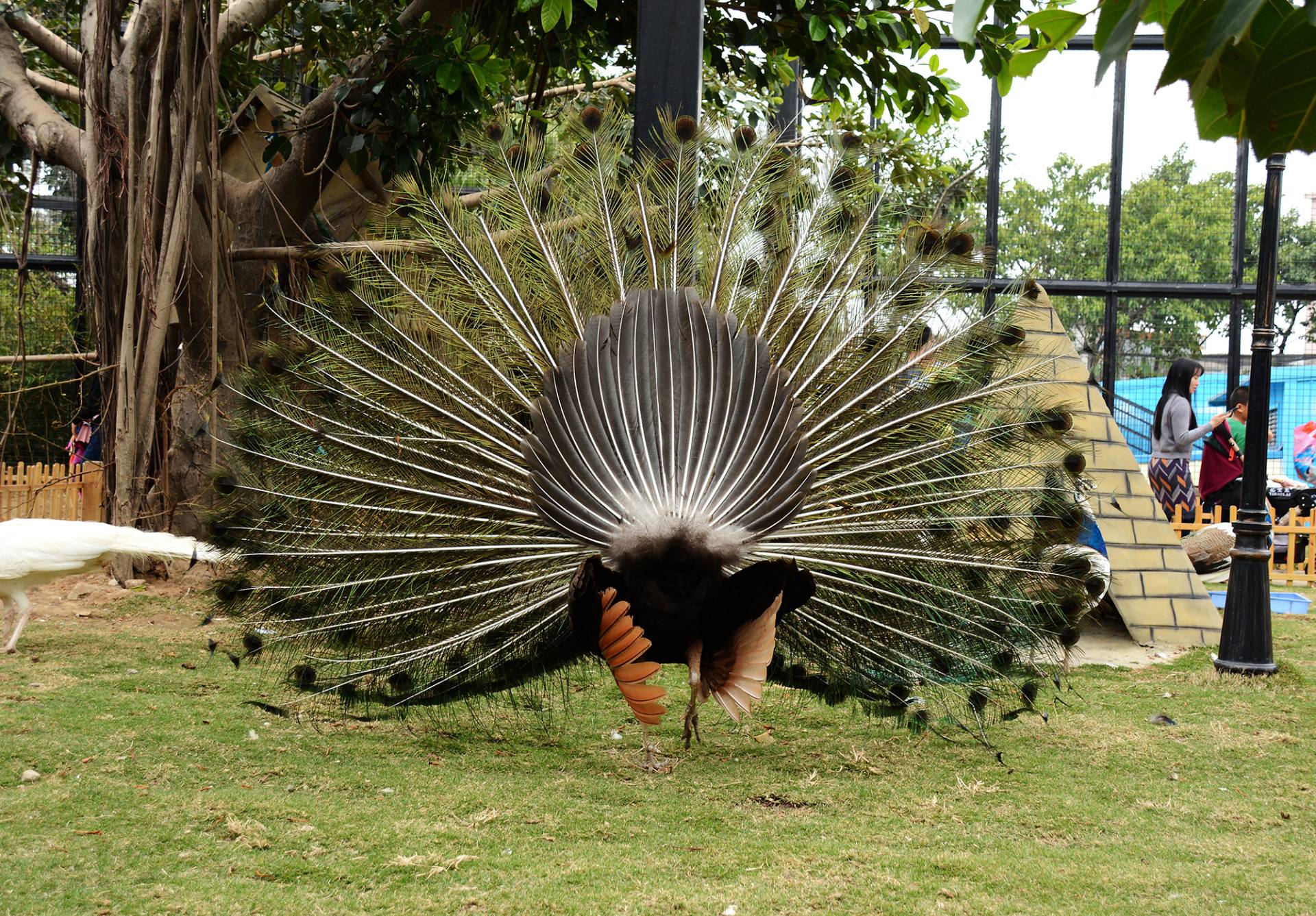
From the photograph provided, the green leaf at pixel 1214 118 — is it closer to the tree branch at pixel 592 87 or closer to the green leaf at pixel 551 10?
the green leaf at pixel 551 10

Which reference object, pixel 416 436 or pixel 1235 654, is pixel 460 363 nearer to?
pixel 416 436

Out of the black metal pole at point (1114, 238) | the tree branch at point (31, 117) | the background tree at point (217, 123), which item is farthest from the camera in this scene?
the black metal pole at point (1114, 238)

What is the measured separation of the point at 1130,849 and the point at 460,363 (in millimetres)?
2886

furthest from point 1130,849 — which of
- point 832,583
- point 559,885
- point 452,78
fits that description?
point 452,78

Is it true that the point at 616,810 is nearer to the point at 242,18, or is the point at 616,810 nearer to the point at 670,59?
the point at 670,59

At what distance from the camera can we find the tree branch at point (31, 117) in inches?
295

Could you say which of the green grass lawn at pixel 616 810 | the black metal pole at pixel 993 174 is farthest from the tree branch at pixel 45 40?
the black metal pole at pixel 993 174

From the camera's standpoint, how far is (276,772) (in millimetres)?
4047

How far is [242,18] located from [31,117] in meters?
1.78

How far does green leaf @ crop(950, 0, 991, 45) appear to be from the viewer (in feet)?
3.55

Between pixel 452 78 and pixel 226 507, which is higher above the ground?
pixel 452 78

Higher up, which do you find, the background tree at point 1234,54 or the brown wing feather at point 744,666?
the background tree at point 1234,54

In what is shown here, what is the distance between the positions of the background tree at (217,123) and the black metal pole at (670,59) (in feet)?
4.98

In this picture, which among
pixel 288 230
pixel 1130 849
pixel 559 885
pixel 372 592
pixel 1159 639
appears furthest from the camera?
pixel 288 230
